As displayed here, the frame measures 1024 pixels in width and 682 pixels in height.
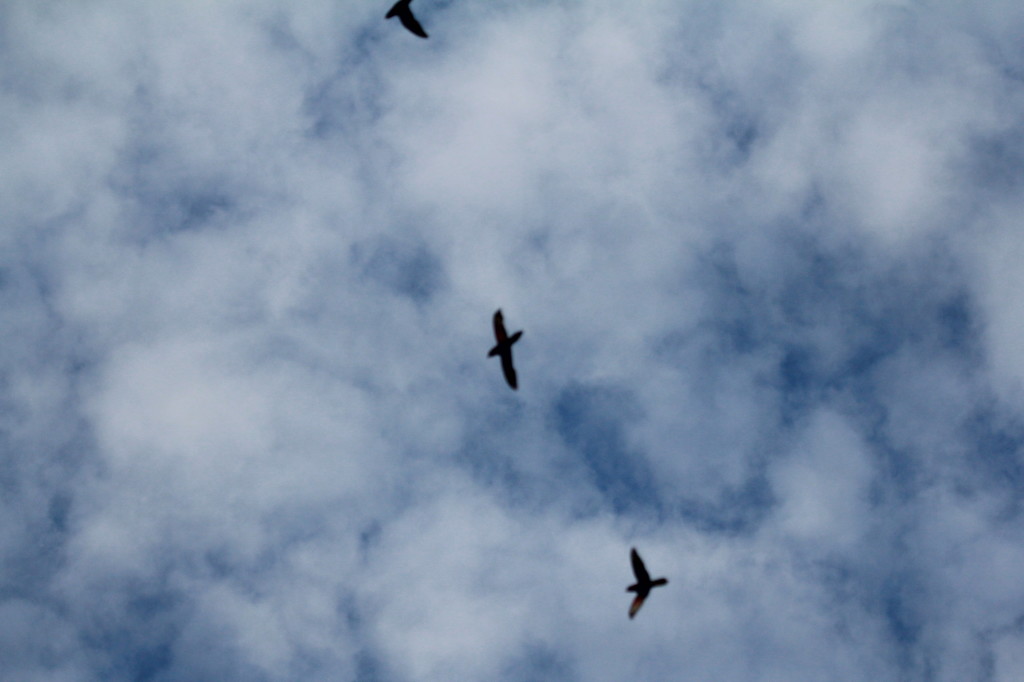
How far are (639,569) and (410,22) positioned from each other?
1448 inches

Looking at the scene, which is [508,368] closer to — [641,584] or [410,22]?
[641,584]

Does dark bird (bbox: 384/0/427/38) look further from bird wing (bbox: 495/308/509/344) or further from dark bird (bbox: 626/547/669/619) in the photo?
dark bird (bbox: 626/547/669/619)

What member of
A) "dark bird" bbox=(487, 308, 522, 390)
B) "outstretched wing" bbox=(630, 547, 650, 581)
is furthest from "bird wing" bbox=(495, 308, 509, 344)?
"outstretched wing" bbox=(630, 547, 650, 581)

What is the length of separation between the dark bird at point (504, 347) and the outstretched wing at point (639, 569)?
1237cm

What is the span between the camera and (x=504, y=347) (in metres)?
56.2

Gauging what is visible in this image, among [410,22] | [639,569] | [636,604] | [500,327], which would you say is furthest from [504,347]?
[410,22]

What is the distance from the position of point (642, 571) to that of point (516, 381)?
13.7 meters

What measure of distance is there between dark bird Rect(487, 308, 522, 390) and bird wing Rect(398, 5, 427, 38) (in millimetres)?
18491

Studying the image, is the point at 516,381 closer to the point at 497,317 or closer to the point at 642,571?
the point at 497,317

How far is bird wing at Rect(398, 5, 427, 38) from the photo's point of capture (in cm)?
5732

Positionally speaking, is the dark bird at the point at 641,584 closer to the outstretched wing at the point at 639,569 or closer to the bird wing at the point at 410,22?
the outstretched wing at the point at 639,569

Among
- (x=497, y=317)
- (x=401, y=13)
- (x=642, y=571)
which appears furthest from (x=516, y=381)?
(x=401, y=13)

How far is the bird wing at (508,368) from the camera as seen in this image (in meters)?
56.4

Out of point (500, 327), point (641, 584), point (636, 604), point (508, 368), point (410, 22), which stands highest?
point (410, 22)
